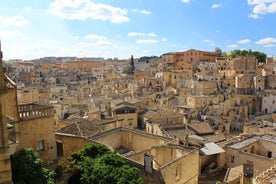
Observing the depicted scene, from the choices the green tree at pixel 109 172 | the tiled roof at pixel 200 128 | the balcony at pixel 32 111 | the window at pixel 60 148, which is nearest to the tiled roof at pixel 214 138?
the tiled roof at pixel 200 128

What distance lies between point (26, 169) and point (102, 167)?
4.26m

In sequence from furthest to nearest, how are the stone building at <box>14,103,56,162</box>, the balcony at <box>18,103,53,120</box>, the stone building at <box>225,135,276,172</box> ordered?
the stone building at <box>225,135,276,172</box> → the balcony at <box>18,103,53,120</box> → the stone building at <box>14,103,56,162</box>

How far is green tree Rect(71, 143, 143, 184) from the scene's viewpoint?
1456cm

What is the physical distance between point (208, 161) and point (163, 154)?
12.3 meters

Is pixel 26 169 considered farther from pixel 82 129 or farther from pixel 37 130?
pixel 82 129

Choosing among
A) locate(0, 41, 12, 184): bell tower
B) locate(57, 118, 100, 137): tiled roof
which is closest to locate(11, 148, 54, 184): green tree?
locate(0, 41, 12, 184): bell tower

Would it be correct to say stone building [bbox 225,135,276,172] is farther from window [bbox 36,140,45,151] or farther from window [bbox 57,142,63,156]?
window [bbox 36,140,45,151]

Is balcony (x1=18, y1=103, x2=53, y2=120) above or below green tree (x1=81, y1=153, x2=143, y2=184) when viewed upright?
above

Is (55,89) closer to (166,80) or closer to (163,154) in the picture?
(166,80)

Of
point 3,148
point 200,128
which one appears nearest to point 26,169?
point 3,148

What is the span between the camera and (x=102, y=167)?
14930 millimetres

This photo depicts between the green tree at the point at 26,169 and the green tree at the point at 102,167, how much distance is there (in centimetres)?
301

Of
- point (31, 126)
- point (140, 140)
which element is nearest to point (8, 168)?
point (31, 126)

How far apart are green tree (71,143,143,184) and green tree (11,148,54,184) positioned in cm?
301
